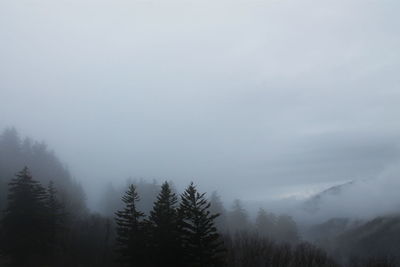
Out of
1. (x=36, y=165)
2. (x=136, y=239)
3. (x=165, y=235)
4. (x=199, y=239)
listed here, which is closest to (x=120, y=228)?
(x=136, y=239)

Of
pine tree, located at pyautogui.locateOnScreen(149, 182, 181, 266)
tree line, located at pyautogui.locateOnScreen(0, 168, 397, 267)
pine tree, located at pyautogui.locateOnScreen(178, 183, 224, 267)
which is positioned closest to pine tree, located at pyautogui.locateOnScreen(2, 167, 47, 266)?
tree line, located at pyautogui.locateOnScreen(0, 168, 397, 267)

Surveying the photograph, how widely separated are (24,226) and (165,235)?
772 inches

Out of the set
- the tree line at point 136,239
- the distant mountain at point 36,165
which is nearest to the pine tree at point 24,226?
the tree line at point 136,239

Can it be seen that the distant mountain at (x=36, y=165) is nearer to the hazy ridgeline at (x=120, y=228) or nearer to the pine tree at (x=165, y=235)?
the hazy ridgeline at (x=120, y=228)

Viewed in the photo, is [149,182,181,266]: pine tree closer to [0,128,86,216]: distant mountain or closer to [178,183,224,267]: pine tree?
[178,183,224,267]: pine tree

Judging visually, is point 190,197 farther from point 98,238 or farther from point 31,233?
point 98,238

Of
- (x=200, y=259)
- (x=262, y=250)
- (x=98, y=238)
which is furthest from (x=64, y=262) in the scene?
(x=262, y=250)

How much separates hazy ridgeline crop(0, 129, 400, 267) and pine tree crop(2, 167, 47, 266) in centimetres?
12

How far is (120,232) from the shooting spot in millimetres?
52594

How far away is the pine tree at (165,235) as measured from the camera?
46844 mm

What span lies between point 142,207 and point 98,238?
1554 inches

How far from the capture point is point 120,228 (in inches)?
2020

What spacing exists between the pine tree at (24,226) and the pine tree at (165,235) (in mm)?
16286

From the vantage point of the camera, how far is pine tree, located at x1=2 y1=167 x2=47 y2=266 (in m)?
54.7
